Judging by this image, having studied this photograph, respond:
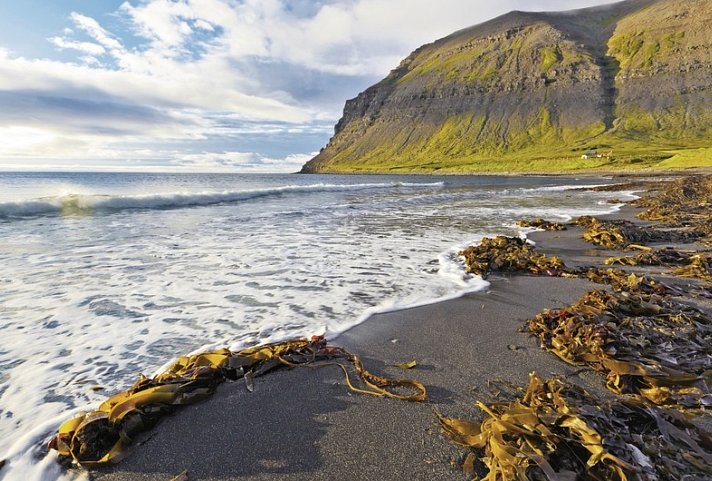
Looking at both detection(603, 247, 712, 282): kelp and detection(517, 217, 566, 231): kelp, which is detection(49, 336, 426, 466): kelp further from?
detection(517, 217, 566, 231): kelp

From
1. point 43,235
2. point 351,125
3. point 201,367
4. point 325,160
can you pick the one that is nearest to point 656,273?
point 201,367

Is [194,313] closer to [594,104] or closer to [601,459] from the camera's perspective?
[601,459]

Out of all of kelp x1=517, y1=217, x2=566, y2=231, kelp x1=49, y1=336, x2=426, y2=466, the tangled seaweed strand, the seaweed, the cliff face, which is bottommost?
the tangled seaweed strand

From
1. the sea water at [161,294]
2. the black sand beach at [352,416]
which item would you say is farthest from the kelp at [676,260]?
the black sand beach at [352,416]

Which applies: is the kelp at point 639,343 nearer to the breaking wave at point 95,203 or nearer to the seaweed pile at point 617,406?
the seaweed pile at point 617,406

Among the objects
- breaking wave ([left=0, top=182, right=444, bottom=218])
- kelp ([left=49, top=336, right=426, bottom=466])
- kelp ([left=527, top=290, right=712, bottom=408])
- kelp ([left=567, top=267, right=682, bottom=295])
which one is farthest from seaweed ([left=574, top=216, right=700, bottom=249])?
breaking wave ([left=0, top=182, right=444, bottom=218])

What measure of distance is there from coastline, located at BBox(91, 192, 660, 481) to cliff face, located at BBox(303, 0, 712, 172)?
8564 centimetres

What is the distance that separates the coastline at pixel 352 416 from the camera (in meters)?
2.31

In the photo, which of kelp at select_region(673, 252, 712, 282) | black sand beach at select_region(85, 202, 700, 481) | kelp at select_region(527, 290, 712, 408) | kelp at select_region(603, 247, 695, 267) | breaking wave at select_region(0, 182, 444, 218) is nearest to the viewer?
black sand beach at select_region(85, 202, 700, 481)

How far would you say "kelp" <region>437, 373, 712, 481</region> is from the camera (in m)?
2.04

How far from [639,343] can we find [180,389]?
3.96 meters

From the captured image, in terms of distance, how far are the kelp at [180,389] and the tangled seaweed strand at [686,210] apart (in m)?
9.51

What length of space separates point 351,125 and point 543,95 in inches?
3209

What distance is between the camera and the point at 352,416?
2809 mm
